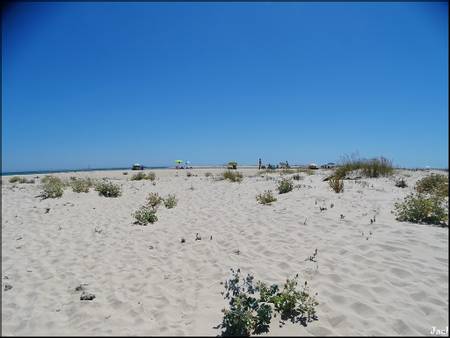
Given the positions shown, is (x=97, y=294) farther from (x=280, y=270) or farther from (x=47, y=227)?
(x=47, y=227)

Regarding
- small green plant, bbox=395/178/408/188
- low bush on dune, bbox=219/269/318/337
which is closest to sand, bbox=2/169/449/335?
low bush on dune, bbox=219/269/318/337

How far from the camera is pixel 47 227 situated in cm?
800

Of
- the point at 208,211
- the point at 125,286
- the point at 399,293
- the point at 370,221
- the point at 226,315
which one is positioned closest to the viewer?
the point at 226,315

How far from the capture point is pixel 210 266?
18.1 ft

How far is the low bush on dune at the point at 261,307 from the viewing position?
3656 millimetres

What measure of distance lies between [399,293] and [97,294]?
157 inches

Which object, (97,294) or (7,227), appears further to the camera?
(7,227)

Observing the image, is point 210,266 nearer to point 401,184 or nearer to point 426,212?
point 426,212

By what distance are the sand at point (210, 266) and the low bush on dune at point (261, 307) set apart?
0.43 ft

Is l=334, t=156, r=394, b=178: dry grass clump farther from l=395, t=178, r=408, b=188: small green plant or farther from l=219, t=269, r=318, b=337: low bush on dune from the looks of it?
l=219, t=269, r=318, b=337: low bush on dune

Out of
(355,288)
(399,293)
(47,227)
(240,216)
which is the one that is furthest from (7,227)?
(399,293)

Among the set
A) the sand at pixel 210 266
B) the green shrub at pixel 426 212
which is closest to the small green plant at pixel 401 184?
the sand at pixel 210 266

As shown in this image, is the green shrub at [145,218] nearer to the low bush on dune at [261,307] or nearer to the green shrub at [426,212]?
the low bush on dune at [261,307]

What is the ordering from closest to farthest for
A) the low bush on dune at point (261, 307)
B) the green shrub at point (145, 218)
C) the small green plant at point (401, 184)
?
1. the low bush on dune at point (261, 307)
2. the green shrub at point (145, 218)
3. the small green plant at point (401, 184)
